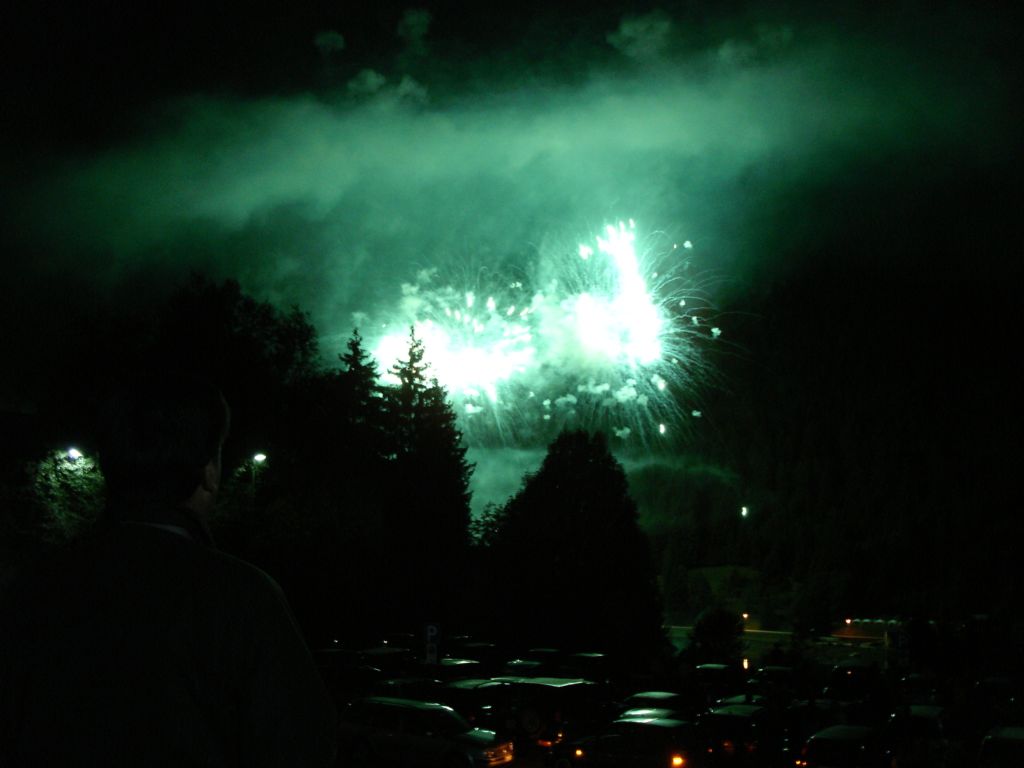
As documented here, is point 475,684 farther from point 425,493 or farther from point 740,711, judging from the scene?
point 425,493

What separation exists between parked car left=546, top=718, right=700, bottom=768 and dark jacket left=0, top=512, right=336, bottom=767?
16.5m

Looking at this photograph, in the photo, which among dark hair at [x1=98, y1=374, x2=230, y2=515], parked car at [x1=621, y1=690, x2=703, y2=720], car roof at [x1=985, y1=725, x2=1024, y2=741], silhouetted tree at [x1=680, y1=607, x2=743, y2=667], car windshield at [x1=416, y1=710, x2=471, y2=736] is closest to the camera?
dark hair at [x1=98, y1=374, x2=230, y2=515]

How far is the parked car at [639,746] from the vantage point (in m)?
16.8

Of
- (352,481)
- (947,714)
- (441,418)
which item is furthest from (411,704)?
(441,418)

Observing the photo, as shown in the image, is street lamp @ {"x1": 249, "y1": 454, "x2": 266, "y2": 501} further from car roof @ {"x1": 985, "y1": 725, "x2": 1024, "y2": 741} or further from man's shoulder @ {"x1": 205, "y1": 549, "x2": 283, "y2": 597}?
man's shoulder @ {"x1": 205, "y1": 549, "x2": 283, "y2": 597}

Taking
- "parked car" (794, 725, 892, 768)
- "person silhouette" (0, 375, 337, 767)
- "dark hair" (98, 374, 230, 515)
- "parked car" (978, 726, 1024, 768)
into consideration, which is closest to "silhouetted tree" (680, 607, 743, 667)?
"parked car" (794, 725, 892, 768)

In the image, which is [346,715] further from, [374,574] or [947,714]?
[374,574]

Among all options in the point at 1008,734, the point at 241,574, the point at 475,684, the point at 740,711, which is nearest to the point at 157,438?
the point at 241,574

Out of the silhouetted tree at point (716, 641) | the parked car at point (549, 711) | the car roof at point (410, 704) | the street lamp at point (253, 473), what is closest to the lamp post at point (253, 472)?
the street lamp at point (253, 473)

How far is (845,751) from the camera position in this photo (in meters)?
17.2

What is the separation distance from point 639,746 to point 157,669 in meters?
16.9

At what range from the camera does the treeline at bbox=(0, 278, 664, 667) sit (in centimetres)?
3678

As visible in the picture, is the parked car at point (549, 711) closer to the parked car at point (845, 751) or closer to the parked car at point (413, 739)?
the parked car at point (413, 739)

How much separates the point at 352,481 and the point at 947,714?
27.8 m
